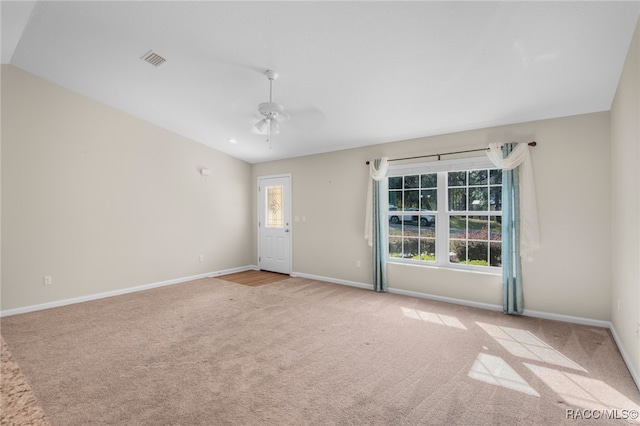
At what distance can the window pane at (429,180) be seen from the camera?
14.5 ft

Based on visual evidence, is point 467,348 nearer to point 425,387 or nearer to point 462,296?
point 425,387

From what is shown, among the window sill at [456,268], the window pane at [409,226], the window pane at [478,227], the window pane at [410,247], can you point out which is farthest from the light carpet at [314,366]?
the window pane at [409,226]

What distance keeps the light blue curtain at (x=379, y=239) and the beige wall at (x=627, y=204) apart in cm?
265

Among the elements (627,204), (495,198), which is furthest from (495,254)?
(627,204)

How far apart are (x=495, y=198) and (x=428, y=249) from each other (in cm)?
117

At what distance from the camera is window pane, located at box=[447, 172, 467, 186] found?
4191 millimetres

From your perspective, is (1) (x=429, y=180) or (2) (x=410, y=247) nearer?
(1) (x=429, y=180)

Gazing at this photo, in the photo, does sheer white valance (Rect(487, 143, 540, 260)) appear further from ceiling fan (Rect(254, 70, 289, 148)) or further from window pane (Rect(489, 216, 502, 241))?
ceiling fan (Rect(254, 70, 289, 148))

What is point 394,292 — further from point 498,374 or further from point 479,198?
point 498,374

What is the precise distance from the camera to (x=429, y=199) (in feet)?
14.6

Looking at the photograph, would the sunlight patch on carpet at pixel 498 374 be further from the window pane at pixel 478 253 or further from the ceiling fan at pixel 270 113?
the ceiling fan at pixel 270 113

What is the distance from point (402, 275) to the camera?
4609mm

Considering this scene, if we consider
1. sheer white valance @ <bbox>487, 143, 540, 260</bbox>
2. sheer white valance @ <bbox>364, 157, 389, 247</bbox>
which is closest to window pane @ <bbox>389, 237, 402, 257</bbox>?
sheer white valance @ <bbox>364, 157, 389, 247</bbox>

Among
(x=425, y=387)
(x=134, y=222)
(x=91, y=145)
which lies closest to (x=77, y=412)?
(x=425, y=387)
